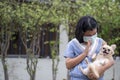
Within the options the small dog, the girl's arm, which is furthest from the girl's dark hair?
the small dog

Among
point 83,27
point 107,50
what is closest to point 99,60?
point 107,50

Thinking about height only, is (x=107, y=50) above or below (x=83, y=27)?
below

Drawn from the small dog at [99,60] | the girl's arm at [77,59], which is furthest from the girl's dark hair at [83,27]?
the small dog at [99,60]

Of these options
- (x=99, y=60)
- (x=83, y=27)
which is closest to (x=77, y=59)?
(x=99, y=60)

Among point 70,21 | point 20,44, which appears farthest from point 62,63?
point 70,21

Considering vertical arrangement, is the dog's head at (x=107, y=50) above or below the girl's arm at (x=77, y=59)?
above

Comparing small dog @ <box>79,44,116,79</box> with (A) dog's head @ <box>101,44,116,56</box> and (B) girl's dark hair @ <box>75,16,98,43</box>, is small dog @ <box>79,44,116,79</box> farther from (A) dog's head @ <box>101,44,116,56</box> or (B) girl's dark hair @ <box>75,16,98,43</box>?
(B) girl's dark hair @ <box>75,16,98,43</box>

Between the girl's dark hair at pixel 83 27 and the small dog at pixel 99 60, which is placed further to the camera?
the girl's dark hair at pixel 83 27

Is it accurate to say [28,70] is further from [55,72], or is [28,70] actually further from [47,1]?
[47,1]

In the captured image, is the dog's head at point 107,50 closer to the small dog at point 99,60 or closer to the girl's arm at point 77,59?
the small dog at point 99,60

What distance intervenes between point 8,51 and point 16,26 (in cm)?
129

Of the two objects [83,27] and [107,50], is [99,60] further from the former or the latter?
[83,27]

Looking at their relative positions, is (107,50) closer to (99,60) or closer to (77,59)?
(99,60)

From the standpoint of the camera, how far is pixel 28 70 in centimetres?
977
